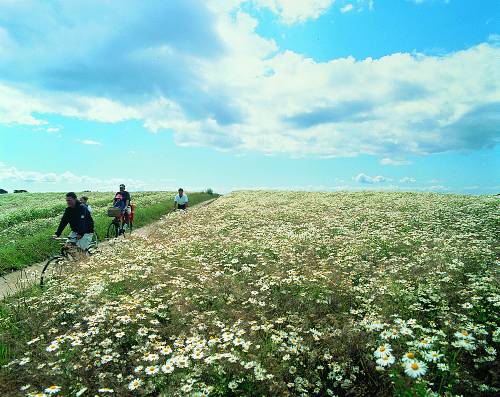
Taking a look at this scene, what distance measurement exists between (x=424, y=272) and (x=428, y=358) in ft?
17.1

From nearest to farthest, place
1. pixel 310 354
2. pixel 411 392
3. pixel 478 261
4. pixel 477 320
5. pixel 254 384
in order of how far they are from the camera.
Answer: pixel 411 392, pixel 254 384, pixel 310 354, pixel 477 320, pixel 478 261

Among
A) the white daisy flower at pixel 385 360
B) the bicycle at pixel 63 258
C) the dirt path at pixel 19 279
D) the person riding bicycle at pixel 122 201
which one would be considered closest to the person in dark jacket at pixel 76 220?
the bicycle at pixel 63 258

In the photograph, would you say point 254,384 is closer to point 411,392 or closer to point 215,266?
point 411,392

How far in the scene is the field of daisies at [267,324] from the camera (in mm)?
5414

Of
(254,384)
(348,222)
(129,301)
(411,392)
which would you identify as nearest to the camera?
(411,392)

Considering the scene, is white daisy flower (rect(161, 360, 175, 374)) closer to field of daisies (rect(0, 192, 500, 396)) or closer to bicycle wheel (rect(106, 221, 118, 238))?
field of daisies (rect(0, 192, 500, 396))

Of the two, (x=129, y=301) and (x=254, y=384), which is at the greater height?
(x=129, y=301)

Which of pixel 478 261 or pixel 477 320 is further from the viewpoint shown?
pixel 478 261

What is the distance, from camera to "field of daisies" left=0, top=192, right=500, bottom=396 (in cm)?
541

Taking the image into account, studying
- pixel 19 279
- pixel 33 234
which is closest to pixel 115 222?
pixel 19 279

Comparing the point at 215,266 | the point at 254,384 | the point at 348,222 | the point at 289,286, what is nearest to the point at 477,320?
the point at 289,286

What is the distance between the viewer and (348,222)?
763 inches

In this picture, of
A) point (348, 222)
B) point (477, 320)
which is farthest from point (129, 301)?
point (348, 222)

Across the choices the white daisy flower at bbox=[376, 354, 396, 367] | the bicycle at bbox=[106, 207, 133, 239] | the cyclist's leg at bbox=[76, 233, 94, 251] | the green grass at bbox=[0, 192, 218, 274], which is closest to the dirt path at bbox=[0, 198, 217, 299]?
the green grass at bbox=[0, 192, 218, 274]
